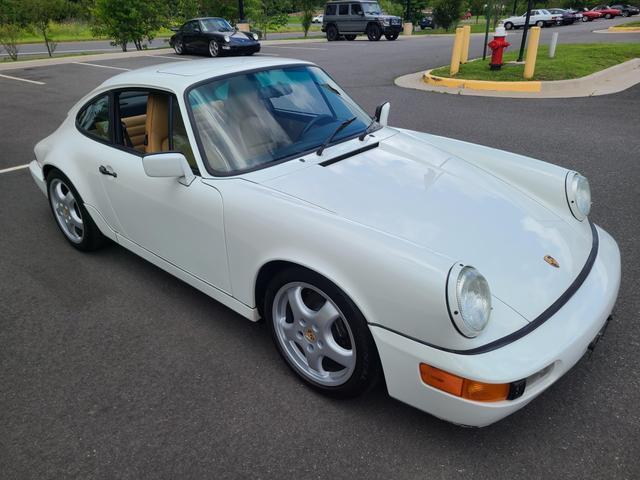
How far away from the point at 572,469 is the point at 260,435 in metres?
1.32

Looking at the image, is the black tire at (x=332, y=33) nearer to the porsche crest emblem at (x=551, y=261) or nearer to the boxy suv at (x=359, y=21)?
the boxy suv at (x=359, y=21)

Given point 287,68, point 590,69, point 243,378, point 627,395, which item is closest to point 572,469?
point 627,395

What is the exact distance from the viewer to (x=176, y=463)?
2107mm

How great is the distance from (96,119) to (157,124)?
0.69m

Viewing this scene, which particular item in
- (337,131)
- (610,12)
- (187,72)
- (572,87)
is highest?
A: (187,72)

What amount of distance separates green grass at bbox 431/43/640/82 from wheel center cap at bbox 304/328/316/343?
960 centimetres

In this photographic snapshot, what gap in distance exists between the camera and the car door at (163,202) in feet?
8.64

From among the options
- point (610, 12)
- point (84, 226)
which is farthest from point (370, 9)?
point (610, 12)

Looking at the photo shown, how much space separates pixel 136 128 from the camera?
3408 mm

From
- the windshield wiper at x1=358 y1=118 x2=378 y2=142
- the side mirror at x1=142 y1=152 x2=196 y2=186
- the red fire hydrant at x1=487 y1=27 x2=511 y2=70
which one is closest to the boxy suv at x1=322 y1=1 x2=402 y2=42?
the red fire hydrant at x1=487 y1=27 x2=511 y2=70

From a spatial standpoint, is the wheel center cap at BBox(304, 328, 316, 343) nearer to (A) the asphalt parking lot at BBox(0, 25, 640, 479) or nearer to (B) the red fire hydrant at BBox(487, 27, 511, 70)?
(A) the asphalt parking lot at BBox(0, 25, 640, 479)

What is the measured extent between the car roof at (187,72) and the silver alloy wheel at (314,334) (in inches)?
55.9

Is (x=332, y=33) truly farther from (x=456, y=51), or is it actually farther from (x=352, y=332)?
(x=352, y=332)

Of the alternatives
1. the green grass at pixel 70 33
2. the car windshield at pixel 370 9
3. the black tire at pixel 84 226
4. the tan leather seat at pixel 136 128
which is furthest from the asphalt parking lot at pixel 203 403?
the green grass at pixel 70 33
